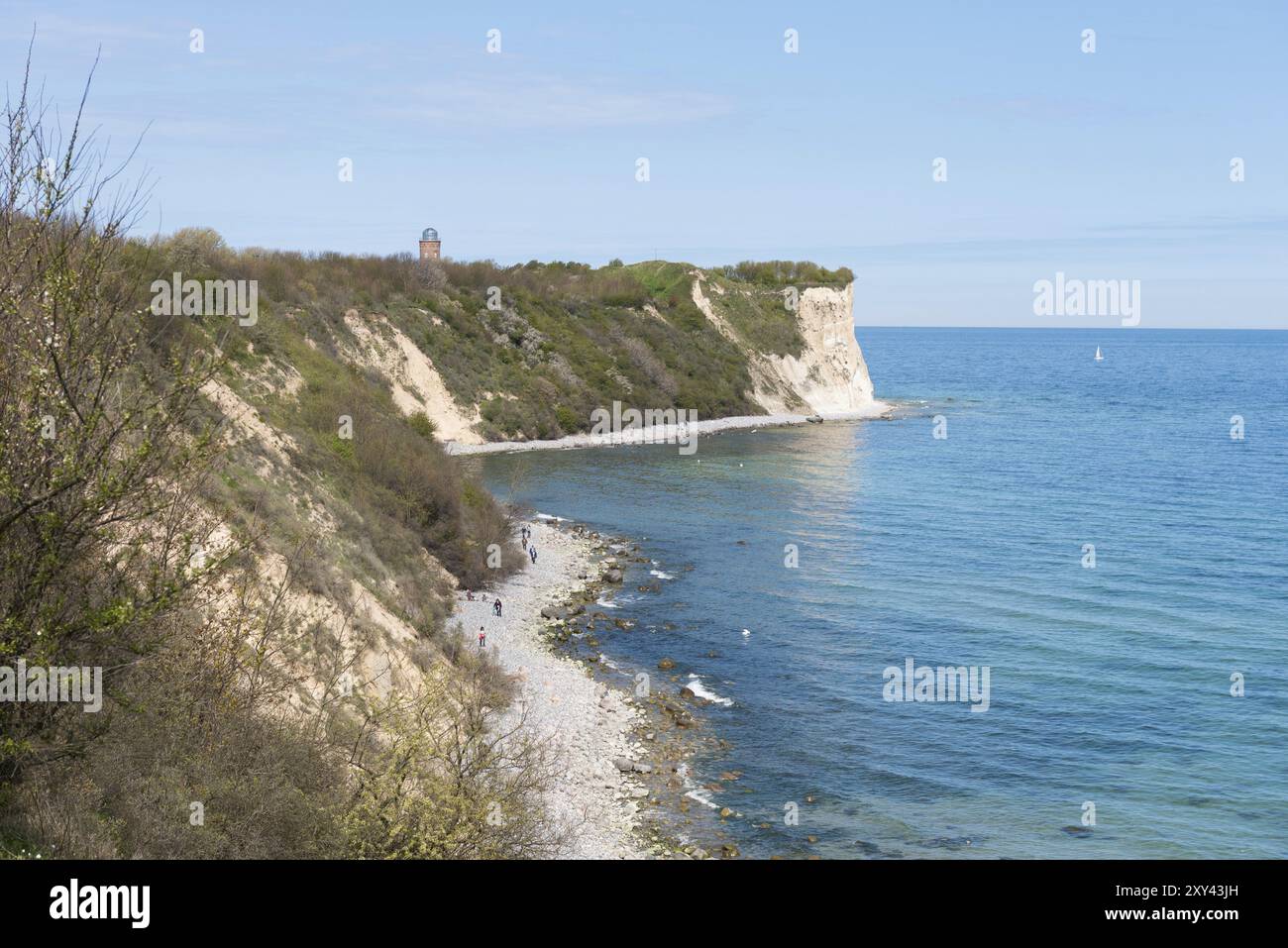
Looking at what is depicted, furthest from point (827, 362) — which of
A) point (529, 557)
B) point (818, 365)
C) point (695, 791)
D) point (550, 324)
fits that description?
point (695, 791)

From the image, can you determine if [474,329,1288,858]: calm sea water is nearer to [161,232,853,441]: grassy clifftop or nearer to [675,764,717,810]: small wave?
[675,764,717,810]: small wave

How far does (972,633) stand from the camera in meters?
34.4

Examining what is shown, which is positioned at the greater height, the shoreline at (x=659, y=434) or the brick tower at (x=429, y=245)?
the brick tower at (x=429, y=245)

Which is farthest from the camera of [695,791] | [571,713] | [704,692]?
[704,692]

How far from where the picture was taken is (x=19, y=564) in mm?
9977

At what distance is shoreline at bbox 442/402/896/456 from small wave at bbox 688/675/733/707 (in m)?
37.0

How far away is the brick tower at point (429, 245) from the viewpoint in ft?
303

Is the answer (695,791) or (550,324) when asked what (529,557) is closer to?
(695,791)

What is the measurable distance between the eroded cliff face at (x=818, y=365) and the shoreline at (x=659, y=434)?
84.6 inches

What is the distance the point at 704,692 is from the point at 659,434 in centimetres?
5771

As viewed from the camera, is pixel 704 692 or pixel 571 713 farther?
pixel 704 692

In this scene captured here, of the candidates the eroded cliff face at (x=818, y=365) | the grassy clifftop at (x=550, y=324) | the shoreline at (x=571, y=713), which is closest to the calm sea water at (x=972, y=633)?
the shoreline at (x=571, y=713)

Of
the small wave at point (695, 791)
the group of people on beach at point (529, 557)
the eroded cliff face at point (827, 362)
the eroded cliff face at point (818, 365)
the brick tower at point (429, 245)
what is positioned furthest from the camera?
the eroded cliff face at point (827, 362)

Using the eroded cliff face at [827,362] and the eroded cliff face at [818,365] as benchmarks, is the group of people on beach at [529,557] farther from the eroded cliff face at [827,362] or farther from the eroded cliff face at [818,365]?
the eroded cliff face at [827,362]
